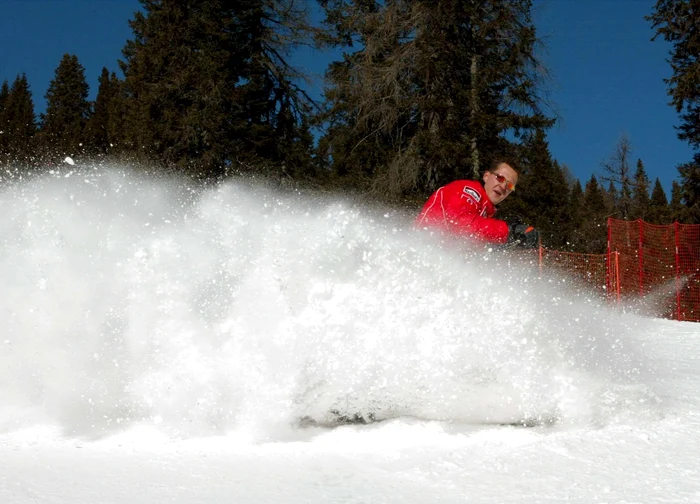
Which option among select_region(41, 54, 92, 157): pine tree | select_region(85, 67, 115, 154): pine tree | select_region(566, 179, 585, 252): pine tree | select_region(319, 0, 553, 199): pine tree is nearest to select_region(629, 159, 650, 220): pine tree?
select_region(566, 179, 585, 252): pine tree

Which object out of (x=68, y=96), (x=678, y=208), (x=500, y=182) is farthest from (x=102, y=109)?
(x=500, y=182)

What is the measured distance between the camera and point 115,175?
4.43 m

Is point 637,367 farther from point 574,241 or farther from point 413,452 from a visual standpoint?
point 574,241

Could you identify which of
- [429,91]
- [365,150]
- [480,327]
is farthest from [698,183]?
[480,327]

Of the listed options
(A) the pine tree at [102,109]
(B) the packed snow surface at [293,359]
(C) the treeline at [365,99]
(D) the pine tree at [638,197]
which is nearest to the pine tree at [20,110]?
(A) the pine tree at [102,109]

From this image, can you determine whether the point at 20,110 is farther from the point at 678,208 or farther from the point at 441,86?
the point at 678,208

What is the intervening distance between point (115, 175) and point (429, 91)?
15823mm

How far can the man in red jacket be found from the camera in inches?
158

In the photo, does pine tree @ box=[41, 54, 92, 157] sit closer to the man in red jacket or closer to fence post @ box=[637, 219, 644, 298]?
fence post @ box=[637, 219, 644, 298]

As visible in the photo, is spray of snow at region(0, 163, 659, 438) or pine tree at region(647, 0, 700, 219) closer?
spray of snow at region(0, 163, 659, 438)

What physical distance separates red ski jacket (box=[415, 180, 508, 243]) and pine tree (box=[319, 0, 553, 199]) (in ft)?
46.1

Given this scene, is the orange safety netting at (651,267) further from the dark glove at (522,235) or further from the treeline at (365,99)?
the dark glove at (522,235)

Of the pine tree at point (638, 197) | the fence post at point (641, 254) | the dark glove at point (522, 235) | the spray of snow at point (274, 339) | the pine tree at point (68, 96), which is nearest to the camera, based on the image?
the spray of snow at point (274, 339)

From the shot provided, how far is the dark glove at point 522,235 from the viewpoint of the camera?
4.02 m
